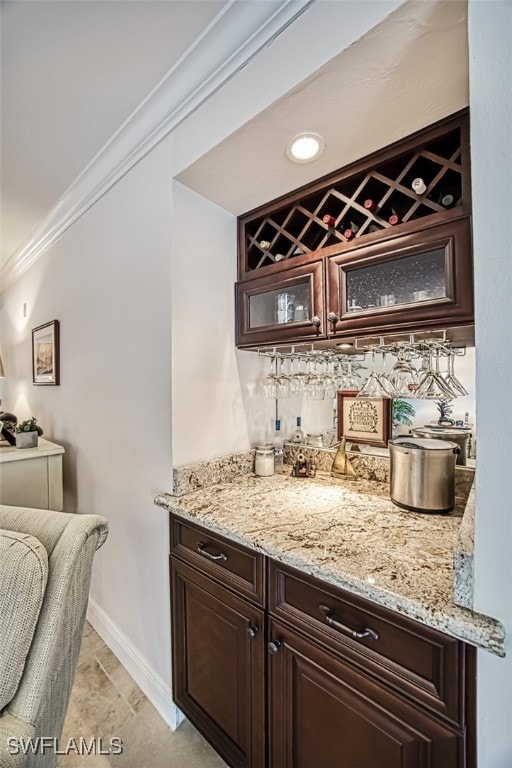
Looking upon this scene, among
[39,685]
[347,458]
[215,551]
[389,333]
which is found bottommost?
[39,685]

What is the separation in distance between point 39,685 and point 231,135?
172 centimetres

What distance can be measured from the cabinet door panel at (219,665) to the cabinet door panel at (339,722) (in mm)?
80

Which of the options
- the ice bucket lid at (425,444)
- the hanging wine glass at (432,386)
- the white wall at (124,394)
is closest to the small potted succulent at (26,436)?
the white wall at (124,394)

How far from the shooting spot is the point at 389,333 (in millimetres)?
1165

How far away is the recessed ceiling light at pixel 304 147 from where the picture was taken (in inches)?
43.4

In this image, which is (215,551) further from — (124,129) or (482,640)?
(124,129)

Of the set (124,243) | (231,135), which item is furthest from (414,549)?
(124,243)

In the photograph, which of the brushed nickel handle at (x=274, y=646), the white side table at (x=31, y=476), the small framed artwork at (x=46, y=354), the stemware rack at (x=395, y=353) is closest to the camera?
the brushed nickel handle at (x=274, y=646)

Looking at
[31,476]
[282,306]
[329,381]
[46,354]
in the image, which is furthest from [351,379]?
[46,354]

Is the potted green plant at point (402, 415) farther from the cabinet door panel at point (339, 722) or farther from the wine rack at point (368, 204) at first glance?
the cabinet door panel at point (339, 722)

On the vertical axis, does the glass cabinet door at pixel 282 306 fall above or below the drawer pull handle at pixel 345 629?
above

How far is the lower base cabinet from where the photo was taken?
28.0 inches

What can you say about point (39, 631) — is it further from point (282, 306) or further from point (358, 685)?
point (282, 306)

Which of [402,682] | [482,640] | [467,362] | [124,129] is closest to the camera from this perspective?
[482,640]
